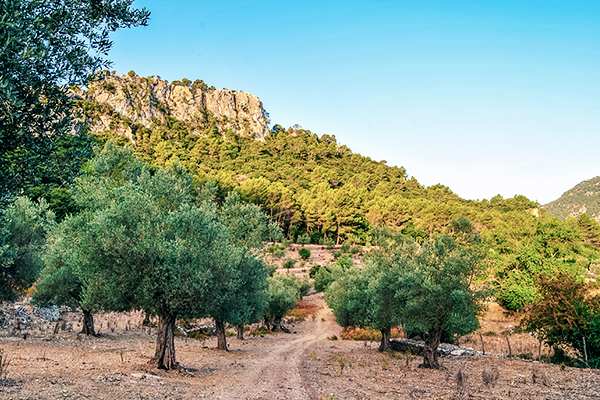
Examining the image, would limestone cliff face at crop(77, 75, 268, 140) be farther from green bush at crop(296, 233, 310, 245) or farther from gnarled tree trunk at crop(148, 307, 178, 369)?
gnarled tree trunk at crop(148, 307, 178, 369)

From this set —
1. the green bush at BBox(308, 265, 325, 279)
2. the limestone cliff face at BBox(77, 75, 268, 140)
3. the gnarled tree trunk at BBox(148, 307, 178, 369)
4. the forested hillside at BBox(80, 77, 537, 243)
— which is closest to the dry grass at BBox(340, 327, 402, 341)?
→ the green bush at BBox(308, 265, 325, 279)

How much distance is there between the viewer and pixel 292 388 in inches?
599

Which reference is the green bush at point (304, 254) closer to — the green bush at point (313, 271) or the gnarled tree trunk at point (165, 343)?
the green bush at point (313, 271)

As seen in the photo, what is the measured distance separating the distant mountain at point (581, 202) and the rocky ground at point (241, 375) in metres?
176

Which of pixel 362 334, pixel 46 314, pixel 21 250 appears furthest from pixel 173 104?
pixel 21 250

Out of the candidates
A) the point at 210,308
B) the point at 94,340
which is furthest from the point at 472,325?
the point at 94,340

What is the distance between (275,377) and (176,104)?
163m

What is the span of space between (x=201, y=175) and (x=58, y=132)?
7889 centimetres

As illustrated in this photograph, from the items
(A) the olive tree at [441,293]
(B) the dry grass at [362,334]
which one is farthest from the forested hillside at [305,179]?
(A) the olive tree at [441,293]

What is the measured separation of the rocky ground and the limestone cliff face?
117 meters

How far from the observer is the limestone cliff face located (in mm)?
136000

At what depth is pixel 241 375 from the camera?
56.6 ft

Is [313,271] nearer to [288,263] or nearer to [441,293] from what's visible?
[288,263]

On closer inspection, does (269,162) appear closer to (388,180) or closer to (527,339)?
(388,180)
